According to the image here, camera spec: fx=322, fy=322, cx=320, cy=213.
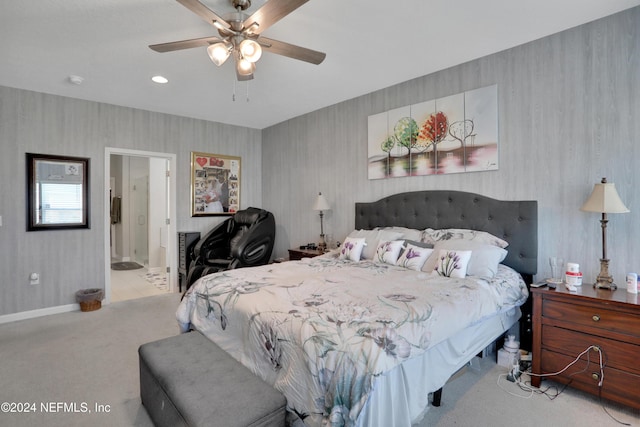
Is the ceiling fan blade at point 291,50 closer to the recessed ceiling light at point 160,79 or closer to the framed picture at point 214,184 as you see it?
the recessed ceiling light at point 160,79

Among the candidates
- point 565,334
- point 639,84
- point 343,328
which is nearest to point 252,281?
point 343,328

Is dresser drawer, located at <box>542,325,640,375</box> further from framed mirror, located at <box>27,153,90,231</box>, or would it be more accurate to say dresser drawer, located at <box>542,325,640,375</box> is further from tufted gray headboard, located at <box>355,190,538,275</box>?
framed mirror, located at <box>27,153,90,231</box>

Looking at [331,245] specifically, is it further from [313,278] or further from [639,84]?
[639,84]

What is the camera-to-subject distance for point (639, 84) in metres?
2.27

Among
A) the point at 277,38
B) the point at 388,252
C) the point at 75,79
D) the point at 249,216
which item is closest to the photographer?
the point at 277,38

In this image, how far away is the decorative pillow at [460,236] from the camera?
276cm

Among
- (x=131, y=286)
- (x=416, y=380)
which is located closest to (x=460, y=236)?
(x=416, y=380)

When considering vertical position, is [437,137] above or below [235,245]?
above

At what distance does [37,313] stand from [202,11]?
4058 mm

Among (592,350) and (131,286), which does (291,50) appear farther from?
(131,286)

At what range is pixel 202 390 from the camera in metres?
1.54

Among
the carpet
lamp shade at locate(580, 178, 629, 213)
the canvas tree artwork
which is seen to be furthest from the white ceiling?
the carpet

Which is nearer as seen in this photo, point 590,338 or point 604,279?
point 590,338

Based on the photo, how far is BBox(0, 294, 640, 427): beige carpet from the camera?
1.94 meters
